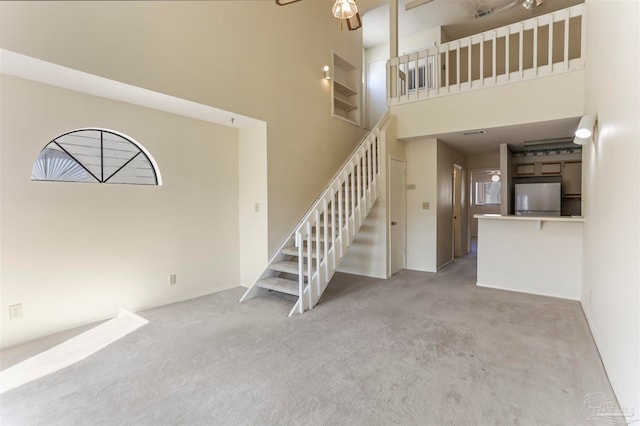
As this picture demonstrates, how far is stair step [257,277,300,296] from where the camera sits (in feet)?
12.3

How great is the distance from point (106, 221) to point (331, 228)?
8.63ft

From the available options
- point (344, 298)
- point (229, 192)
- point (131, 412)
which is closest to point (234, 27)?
point (229, 192)

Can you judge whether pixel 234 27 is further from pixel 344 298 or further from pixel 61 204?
pixel 344 298

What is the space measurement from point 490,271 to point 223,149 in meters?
4.33

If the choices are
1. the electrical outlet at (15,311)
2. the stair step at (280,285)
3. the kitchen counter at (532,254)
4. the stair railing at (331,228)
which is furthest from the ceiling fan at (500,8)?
the electrical outlet at (15,311)

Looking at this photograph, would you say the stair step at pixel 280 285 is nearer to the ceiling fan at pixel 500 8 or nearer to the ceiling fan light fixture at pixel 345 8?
the ceiling fan light fixture at pixel 345 8

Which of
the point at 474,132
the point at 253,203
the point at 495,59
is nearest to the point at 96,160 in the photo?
the point at 253,203

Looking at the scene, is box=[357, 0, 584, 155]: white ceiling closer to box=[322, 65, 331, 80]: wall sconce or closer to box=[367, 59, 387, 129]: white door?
box=[367, 59, 387, 129]: white door

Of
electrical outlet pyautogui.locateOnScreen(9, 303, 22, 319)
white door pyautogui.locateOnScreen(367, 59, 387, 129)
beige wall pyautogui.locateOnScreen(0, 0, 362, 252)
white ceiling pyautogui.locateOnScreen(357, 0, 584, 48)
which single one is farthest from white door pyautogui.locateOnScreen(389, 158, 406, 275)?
electrical outlet pyautogui.locateOnScreen(9, 303, 22, 319)

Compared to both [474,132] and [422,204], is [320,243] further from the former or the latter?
[474,132]

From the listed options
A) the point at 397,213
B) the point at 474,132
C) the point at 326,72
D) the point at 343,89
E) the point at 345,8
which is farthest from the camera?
the point at 343,89

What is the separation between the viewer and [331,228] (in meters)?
4.13

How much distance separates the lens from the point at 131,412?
1.87 m

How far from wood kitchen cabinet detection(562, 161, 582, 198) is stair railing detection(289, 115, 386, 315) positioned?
13.2 feet
